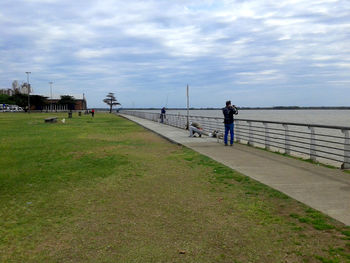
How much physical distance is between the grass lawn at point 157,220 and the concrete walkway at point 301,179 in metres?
0.30

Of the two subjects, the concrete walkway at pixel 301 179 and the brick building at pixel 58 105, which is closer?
the concrete walkway at pixel 301 179

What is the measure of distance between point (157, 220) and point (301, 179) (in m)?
3.88

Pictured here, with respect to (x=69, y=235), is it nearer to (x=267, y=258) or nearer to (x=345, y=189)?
(x=267, y=258)

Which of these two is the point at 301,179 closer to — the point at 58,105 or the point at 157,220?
the point at 157,220

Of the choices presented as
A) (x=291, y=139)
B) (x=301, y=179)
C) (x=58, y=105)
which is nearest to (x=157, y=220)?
(x=301, y=179)

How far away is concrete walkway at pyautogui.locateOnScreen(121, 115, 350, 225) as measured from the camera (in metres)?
5.59

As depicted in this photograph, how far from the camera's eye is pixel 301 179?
756 centimetres

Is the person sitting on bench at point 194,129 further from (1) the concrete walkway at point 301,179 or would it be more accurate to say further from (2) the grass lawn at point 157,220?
(2) the grass lawn at point 157,220

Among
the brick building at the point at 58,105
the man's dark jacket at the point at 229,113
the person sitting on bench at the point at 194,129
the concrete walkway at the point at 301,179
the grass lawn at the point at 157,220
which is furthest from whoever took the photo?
the brick building at the point at 58,105

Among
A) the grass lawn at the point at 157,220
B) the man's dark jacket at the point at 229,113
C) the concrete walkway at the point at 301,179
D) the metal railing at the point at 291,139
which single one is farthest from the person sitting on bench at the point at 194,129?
the grass lawn at the point at 157,220

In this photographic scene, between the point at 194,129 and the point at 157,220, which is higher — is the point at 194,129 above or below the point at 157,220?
above

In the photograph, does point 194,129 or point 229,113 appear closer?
point 229,113

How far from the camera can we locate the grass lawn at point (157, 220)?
13.0 ft

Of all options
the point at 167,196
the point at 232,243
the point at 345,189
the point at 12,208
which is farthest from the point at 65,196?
the point at 345,189
